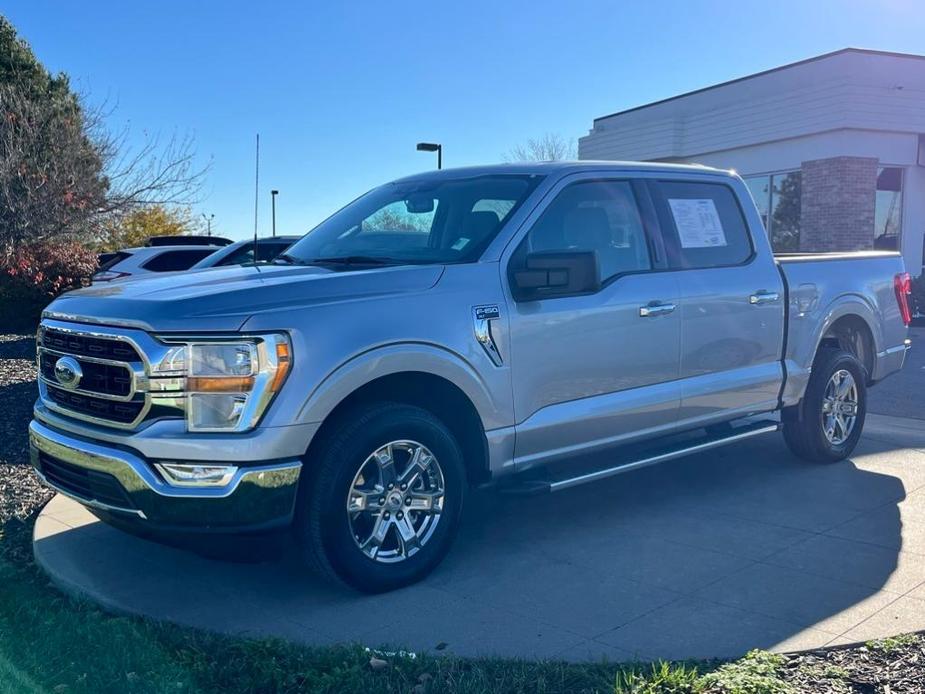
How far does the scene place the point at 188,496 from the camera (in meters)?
3.98

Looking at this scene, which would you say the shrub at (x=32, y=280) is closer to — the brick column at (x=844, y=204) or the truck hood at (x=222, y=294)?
the truck hood at (x=222, y=294)

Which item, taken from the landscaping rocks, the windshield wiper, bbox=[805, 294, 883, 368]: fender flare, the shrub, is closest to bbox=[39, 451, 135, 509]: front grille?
the landscaping rocks

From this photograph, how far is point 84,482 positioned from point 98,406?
0.35 metres

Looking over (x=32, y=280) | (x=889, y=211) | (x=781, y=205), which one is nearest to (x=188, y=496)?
(x=32, y=280)

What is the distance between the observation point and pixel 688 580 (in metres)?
4.70

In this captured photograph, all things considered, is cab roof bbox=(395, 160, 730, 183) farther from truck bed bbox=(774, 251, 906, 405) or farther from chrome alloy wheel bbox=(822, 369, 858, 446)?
chrome alloy wheel bbox=(822, 369, 858, 446)

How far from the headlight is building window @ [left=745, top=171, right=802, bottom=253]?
18.7m

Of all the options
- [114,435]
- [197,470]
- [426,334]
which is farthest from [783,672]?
[114,435]

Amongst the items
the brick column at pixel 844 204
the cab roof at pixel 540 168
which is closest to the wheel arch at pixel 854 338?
the cab roof at pixel 540 168

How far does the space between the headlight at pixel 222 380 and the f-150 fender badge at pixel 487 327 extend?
3.84 ft

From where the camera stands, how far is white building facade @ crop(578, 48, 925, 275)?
1961cm

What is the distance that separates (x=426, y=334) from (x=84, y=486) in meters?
1.72

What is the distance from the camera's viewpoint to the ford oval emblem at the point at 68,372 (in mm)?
4398

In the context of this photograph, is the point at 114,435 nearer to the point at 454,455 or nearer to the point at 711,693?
the point at 454,455
